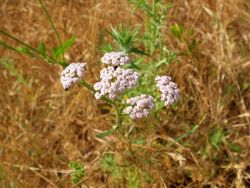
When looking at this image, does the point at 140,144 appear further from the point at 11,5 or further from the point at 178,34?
the point at 11,5

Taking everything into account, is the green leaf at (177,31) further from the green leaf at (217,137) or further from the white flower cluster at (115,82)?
the white flower cluster at (115,82)

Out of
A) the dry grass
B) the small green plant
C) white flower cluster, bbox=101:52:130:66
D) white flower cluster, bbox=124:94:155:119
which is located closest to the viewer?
white flower cluster, bbox=124:94:155:119

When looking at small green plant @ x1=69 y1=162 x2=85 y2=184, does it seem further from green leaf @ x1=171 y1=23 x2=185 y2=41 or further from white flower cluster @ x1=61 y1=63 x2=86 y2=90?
green leaf @ x1=171 y1=23 x2=185 y2=41

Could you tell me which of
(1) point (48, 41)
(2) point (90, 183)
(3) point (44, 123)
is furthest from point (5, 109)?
(2) point (90, 183)

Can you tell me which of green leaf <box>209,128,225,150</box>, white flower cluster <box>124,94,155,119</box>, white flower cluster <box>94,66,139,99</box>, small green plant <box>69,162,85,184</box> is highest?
white flower cluster <box>94,66,139,99</box>

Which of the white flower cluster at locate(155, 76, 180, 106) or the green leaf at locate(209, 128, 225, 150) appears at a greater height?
the white flower cluster at locate(155, 76, 180, 106)

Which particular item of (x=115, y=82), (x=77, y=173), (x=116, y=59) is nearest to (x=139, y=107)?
(x=115, y=82)

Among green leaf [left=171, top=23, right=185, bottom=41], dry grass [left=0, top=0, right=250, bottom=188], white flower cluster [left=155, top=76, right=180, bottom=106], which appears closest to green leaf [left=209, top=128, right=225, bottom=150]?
dry grass [left=0, top=0, right=250, bottom=188]
